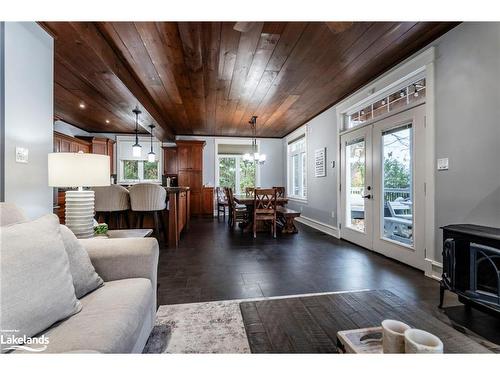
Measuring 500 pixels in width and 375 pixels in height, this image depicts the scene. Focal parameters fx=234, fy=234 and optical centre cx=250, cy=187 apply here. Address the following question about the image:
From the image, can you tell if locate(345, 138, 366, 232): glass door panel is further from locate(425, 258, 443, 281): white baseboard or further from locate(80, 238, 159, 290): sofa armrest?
locate(80, 238, 159, 290): sofa armrest

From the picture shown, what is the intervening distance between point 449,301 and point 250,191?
15.4 ft

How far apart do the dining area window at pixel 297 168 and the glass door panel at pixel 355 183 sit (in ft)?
6.70

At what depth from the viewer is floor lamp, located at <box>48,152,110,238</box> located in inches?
71.3

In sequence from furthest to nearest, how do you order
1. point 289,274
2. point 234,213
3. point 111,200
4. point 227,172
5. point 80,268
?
point 227,172
point 234,213
point 111,200
point 289,274
point 80,268

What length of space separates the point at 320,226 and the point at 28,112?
16.3 ft

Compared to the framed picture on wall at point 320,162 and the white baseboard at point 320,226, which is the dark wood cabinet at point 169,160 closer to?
the white baseboard at point 320,226

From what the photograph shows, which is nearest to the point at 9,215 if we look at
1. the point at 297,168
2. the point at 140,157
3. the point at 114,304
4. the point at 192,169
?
the point at 114,304

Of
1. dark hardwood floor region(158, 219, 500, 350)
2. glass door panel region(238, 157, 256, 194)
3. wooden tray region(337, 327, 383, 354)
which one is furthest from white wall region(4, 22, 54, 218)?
glass door panel region(238, 157, 256, 194)

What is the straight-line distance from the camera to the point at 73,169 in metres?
1.82

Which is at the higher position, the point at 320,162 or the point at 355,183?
the point at 320,162

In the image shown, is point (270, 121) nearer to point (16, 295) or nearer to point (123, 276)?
point (123, 276)

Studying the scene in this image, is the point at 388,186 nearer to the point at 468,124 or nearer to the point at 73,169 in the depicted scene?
the point at 468,124

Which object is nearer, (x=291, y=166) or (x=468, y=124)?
(x=468, y=124)

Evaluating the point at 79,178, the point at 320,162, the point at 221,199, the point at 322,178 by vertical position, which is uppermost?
the point at 320,162
